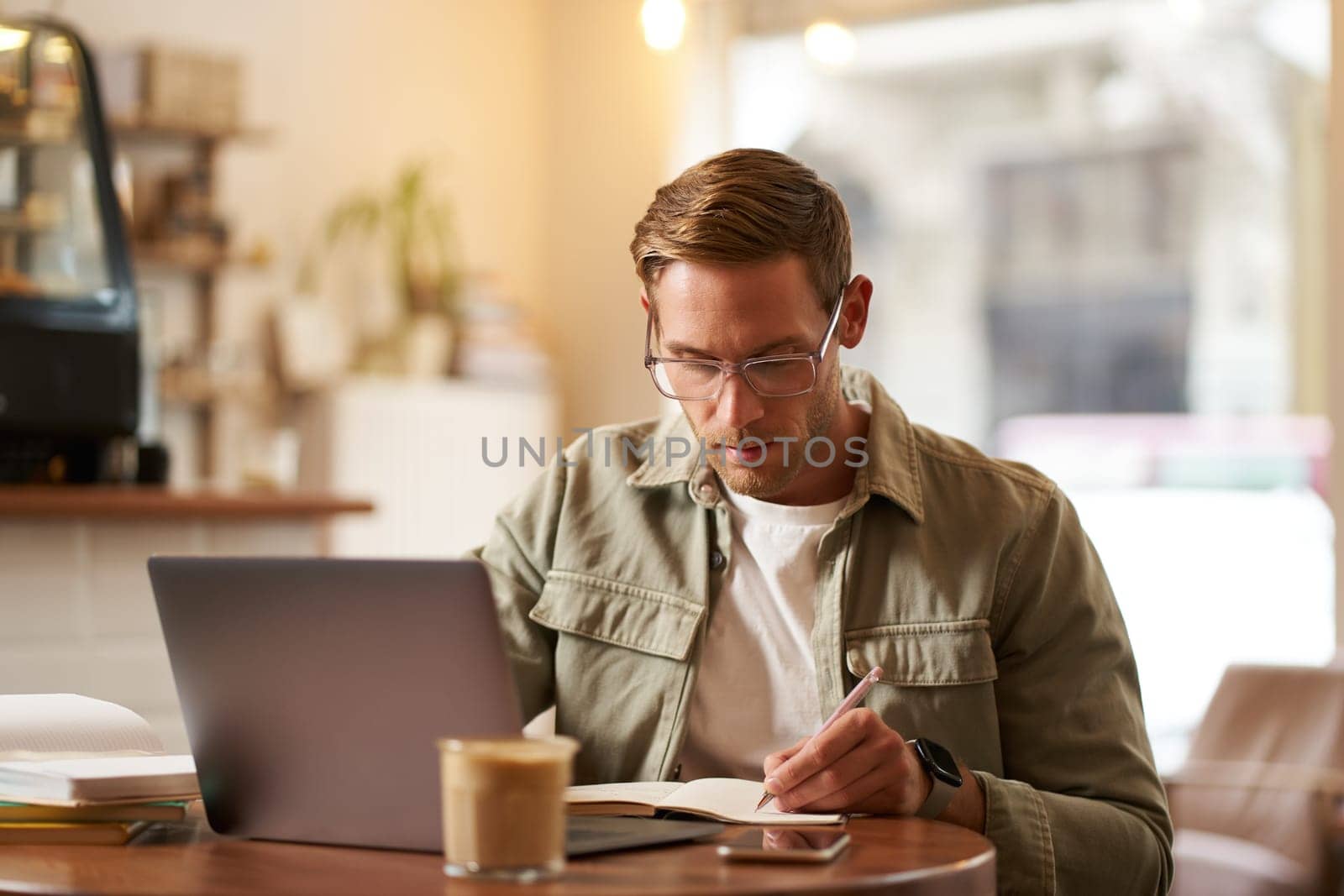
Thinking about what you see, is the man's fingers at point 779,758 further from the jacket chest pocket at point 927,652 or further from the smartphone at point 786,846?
the jacket chest pocket at point 927,652

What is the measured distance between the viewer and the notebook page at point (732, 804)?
3.78 ft

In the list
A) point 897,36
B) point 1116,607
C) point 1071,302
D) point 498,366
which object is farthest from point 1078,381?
point 1116,607

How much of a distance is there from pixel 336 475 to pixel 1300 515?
9.20 ft

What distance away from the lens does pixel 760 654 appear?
1.56 meters

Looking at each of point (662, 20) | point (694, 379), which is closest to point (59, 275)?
point (662, 20)

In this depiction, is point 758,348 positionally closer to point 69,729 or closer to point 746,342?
point 746,342

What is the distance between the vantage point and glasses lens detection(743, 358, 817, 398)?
1.51 metres

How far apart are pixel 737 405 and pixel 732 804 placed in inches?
16.8

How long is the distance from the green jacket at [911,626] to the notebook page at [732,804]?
0.21 m

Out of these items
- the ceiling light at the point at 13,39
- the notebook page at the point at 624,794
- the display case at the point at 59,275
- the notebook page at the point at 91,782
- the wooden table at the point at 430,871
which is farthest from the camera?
the ceiling light at the point at 13,39

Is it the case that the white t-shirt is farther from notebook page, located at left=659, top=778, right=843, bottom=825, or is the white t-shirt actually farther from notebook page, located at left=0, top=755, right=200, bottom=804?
notebook page, located at left=0, top=755, right=200, bottom=804

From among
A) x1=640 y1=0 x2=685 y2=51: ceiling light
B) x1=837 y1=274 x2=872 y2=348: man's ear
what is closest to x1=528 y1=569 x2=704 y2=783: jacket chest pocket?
x1=837 y1=274 x2=872 y2=348: man's ear

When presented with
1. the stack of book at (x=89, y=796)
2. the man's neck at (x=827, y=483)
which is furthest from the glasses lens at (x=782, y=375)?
the stack of book at (x=89, y=796)

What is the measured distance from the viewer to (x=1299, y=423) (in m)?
4.50
